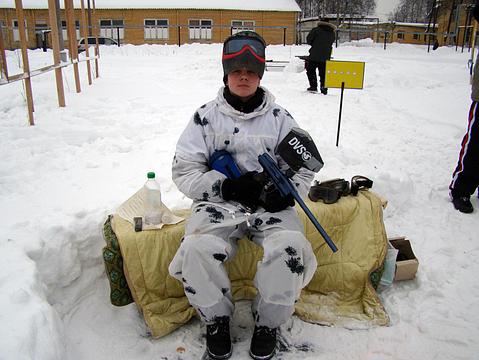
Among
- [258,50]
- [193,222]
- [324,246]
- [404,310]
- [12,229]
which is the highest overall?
[258,50]

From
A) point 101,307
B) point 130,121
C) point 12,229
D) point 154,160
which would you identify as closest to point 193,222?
point 101,307

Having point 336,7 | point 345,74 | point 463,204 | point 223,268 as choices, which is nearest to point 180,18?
point 336,7

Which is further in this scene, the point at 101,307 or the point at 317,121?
the point at 317,121

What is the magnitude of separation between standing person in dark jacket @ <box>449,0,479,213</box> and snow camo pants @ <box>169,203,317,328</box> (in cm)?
227

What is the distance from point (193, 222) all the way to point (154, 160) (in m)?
2.18

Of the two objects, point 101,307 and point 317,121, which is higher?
point 317,121

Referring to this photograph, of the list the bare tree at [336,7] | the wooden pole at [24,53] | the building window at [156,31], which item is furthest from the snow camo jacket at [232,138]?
the bare tree at [336,7]

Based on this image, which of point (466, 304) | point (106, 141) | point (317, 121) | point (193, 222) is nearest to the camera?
point (193, 222)

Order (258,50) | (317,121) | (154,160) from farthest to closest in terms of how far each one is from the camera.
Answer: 1. (317,121)
2. (154,160)
3. (258,50)

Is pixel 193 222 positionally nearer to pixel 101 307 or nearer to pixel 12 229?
pixel 101 307

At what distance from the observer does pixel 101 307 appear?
2697mm

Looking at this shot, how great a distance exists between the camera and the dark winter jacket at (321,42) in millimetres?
9661

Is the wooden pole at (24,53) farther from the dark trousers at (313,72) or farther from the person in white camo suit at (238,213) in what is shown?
the dark trousers at (313,72)

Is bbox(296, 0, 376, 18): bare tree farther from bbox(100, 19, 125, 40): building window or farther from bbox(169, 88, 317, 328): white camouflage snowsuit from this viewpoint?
bbox(169, 88, 317, 328): white camouflage snowsuit
